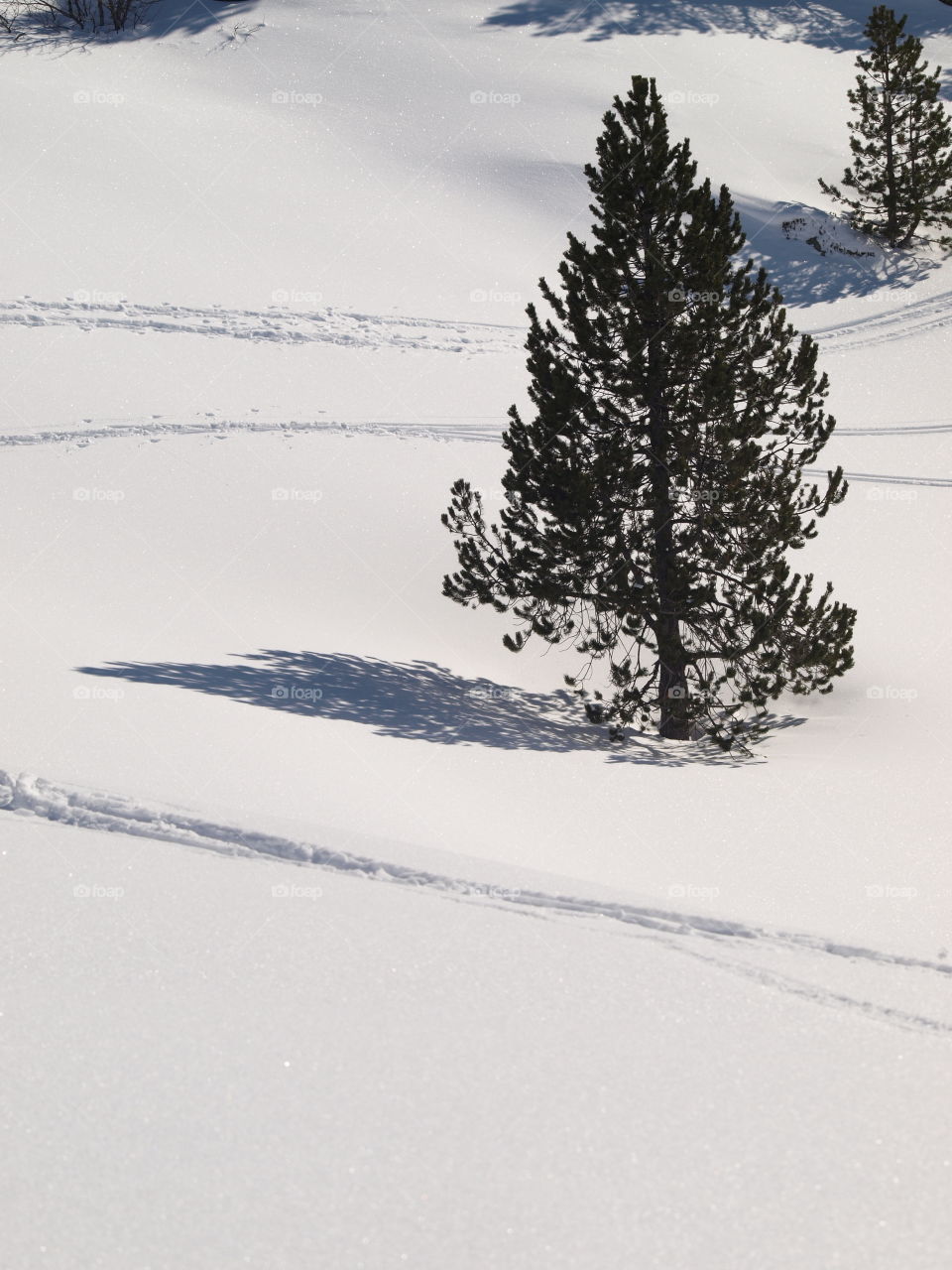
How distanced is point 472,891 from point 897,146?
26123 millimetres

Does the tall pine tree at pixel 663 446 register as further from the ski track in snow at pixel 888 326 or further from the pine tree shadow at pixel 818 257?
the pine tree shadow at pixel 818 257

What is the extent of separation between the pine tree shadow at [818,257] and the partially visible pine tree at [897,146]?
542 millimetres

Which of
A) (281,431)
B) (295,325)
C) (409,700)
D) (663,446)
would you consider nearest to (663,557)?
(663,446)

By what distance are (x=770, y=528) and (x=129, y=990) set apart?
755cm

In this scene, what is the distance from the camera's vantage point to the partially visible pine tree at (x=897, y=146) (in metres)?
24.6

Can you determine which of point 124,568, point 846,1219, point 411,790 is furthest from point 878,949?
point 124,568

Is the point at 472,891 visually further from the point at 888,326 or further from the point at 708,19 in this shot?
the point at 708,19

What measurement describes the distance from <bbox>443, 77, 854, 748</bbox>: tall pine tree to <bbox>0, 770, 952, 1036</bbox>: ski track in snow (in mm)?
5018

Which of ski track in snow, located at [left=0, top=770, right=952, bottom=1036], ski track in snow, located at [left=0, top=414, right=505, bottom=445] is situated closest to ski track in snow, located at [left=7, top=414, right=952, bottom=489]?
ski track in snow, located at [left=0, top=414, right=505, bottom=445]

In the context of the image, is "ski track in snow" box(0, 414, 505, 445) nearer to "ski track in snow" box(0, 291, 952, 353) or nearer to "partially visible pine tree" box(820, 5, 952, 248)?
"ski track in snow" box(0, 291, 952, 353)

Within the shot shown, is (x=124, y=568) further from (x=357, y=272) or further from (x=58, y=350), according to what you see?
(x=357, y=272)

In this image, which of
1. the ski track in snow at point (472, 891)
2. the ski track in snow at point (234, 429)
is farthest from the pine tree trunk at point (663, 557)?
the ski track in snow at point (234, 429)

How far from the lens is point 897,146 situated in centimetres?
2658

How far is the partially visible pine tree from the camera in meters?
24.6
